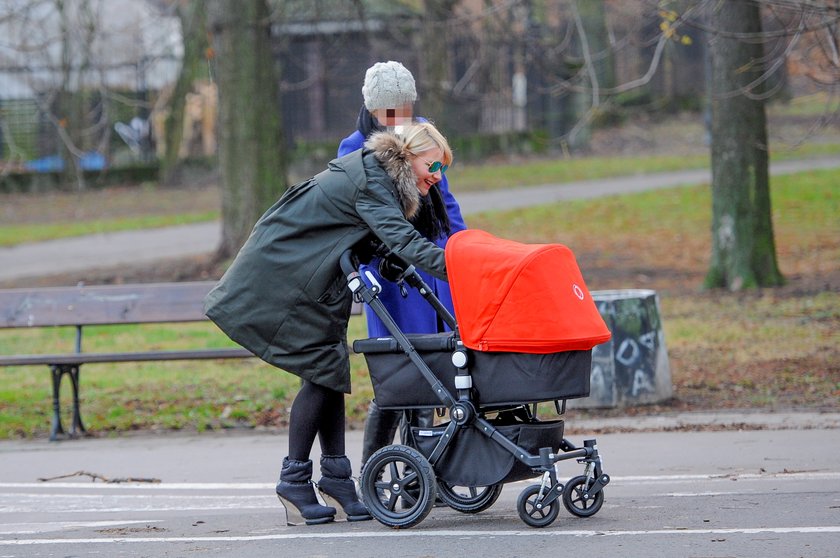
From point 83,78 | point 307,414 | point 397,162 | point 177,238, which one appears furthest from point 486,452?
point 83,78

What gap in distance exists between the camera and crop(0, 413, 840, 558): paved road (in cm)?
495

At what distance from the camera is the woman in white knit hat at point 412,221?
5.55 meters

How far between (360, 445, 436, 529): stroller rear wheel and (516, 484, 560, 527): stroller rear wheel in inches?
14.7

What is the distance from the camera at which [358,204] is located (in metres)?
5.18

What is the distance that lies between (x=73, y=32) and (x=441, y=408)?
18.6 meters

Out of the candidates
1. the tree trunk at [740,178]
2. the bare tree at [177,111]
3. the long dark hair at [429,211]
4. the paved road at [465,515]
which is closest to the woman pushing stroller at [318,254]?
the long dark hair at [429,211]

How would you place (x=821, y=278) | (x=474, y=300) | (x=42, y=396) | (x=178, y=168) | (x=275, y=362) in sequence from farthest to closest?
(x=178, y=168) < (x=821, y=278) < (x=42, y=396) < (x=275, y=362) < (x=474, y=300)

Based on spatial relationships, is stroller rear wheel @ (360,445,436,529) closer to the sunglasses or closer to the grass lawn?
the sunglasses

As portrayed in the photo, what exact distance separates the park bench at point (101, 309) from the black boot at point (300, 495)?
3240mm

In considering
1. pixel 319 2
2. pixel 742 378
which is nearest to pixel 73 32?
pixel 319 2

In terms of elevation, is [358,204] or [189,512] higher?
[358,204]

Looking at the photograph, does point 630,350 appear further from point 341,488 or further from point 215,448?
point 341,488

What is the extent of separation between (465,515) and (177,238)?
1485 cm

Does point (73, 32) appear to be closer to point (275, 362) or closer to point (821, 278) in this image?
point (821, 278)
